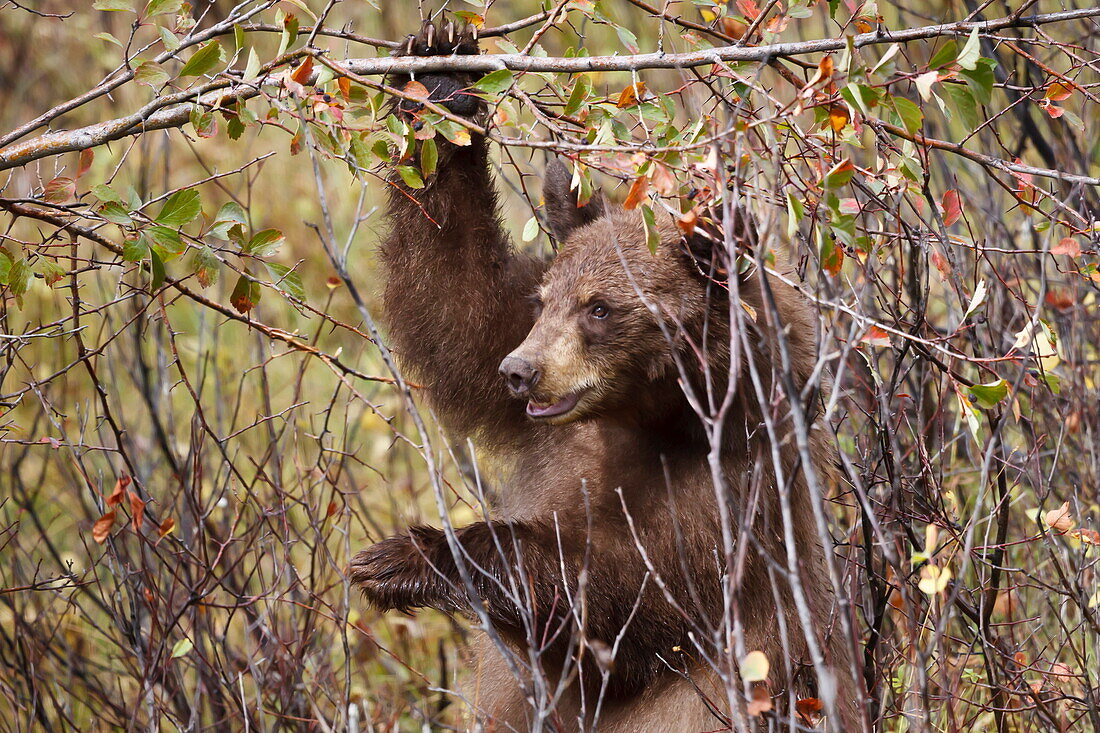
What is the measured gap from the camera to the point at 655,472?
384cm

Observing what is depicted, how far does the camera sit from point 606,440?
4.01 metres

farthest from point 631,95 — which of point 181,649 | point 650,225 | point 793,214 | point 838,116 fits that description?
point 181,649

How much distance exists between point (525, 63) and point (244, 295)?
3.26ft

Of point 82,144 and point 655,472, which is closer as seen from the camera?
point 82,144

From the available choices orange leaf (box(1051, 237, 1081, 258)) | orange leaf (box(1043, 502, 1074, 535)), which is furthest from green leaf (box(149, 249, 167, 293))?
orange leaf (box(1043, 502, 1074, 535))

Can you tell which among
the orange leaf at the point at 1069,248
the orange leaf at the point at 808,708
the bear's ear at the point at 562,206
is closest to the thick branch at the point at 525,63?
the orange leaf at the point at 1069,248

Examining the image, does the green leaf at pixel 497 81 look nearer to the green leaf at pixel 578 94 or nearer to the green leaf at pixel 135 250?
the green leaf at pixel 578 94

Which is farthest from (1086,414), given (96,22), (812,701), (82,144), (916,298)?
(96,22)

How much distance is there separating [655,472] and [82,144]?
1977 mm

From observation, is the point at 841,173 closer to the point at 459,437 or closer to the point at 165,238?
the point at 165,238

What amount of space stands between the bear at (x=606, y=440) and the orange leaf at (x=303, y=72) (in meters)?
0.56

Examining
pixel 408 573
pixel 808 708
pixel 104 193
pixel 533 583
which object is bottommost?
pixel 808 708

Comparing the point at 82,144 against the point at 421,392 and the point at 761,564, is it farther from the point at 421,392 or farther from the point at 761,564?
the point at 761,564

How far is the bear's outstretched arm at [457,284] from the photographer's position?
12.8 feet
